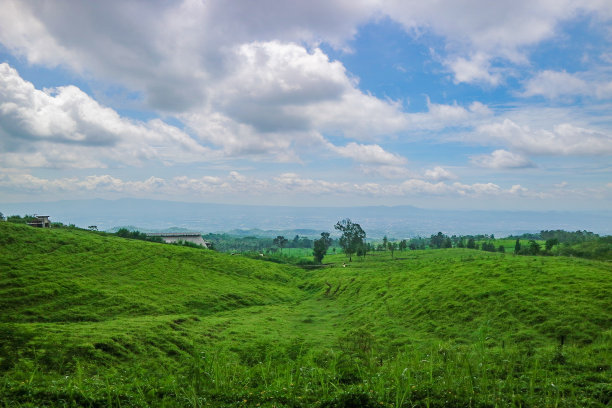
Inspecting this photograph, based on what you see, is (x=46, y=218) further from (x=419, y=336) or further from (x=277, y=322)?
(x=419, y=336)

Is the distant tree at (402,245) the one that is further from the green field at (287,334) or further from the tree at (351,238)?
the green field at (287,334)

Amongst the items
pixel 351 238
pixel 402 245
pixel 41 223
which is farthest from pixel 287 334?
pixel 402 245

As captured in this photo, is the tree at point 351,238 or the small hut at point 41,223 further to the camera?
the tree at point 351,238

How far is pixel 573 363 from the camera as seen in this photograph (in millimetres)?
13094

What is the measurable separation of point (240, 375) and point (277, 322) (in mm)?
20991

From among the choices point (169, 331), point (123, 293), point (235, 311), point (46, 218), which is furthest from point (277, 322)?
point (46, 218)

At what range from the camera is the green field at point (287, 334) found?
973 centimetres

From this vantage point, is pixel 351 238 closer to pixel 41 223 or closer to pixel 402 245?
pixel 402 245

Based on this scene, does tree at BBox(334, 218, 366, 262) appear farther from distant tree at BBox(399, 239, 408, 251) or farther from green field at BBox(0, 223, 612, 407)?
green field at BBox(0, 223, 612, 407)

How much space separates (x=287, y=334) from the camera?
27781 mm

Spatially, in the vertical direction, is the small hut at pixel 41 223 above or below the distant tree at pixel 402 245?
above

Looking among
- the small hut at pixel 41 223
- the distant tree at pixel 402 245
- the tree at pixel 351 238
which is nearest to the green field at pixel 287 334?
the small hut at pixel 41 223

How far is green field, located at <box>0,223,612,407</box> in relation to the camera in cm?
973

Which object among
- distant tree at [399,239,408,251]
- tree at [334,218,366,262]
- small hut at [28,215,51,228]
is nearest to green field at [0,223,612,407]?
small hut at [28,215,51,228]
